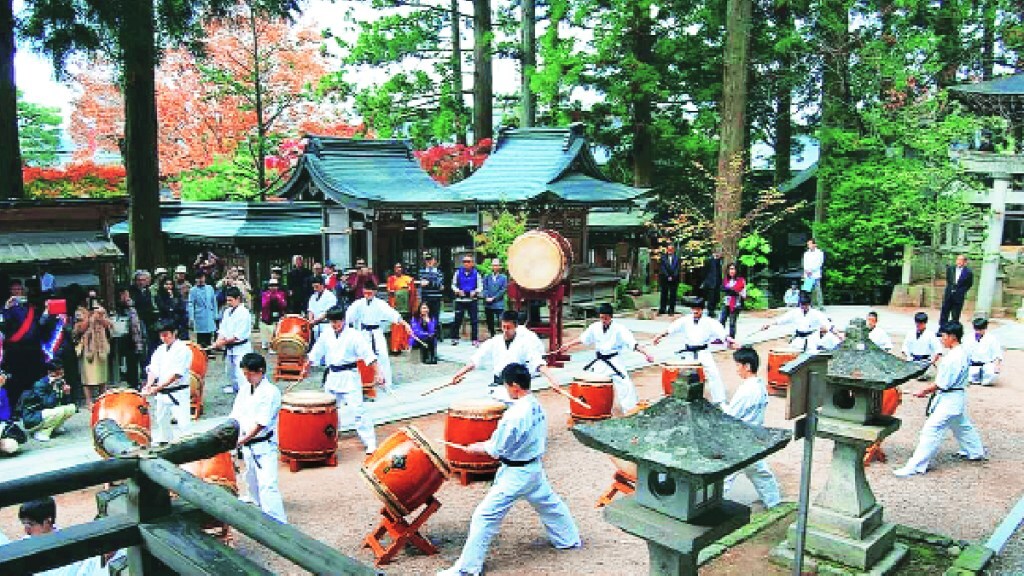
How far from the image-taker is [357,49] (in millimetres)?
22062

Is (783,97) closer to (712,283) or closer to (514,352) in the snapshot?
(712,283)

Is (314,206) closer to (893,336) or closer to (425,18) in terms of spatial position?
(425,18)

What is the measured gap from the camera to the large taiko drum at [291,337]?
39.6ft

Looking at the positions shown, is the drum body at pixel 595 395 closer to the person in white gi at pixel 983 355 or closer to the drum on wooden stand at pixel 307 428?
the drum on wooden stand at pixel 307 428

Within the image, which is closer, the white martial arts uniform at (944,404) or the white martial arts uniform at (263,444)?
the white martial arts uniform at (263,444)

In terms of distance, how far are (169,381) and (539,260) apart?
655cm

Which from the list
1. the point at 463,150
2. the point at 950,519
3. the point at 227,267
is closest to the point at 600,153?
the point at 463,150

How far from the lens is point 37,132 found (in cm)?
3127

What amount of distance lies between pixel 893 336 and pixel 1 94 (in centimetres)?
1781

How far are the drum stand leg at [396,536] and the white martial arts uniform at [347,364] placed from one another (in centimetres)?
242

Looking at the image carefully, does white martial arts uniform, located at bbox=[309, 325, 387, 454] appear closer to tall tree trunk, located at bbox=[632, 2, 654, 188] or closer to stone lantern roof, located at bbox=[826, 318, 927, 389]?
stone lantern roof, located at bbox=[826, 318, 927, 389]

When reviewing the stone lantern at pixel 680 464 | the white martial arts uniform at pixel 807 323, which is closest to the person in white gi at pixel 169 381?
the stone lantern at pixel 680 464

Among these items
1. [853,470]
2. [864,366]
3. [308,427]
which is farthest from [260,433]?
[864,366]

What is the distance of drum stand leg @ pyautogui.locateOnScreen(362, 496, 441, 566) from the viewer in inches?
257
